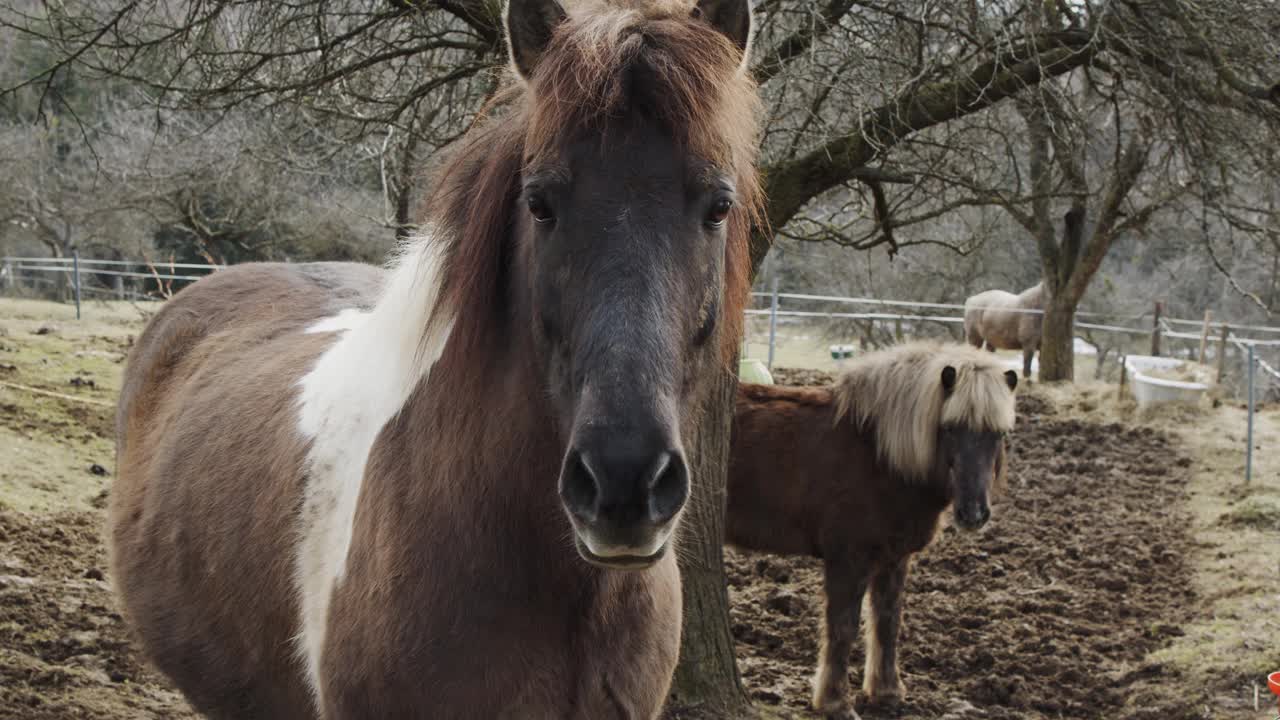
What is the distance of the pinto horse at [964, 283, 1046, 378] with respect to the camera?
15.7m

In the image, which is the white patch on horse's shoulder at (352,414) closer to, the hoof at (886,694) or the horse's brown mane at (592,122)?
the horse's brown mane at (592,122)

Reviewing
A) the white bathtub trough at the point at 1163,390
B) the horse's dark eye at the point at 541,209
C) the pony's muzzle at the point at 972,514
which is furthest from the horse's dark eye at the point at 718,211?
the white bathtub trough at the point at 1163,390

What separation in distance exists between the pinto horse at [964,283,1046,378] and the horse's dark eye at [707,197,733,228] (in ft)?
49.9

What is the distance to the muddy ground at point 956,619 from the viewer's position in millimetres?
3795

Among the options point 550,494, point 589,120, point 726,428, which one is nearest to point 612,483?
point 550,494

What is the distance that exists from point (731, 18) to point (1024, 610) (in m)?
4.59

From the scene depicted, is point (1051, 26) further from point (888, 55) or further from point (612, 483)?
point (612, 483)

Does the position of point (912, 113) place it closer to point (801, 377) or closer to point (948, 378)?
point (948, 378)

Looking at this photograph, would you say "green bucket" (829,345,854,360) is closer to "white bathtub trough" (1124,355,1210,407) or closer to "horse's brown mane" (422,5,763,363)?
"white bathtub trough" (1124,355,1210,407)

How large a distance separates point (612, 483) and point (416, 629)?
62 cm

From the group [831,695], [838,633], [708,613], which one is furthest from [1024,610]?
[708,613]

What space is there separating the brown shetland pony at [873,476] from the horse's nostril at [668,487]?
3.44 metres

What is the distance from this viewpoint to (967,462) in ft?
15.1

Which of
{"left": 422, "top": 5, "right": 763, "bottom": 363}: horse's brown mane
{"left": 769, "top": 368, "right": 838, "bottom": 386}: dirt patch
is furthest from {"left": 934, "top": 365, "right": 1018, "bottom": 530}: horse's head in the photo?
{"left": 769, "top": 368, "right": 838, "bottom": 386}: dirt patch
